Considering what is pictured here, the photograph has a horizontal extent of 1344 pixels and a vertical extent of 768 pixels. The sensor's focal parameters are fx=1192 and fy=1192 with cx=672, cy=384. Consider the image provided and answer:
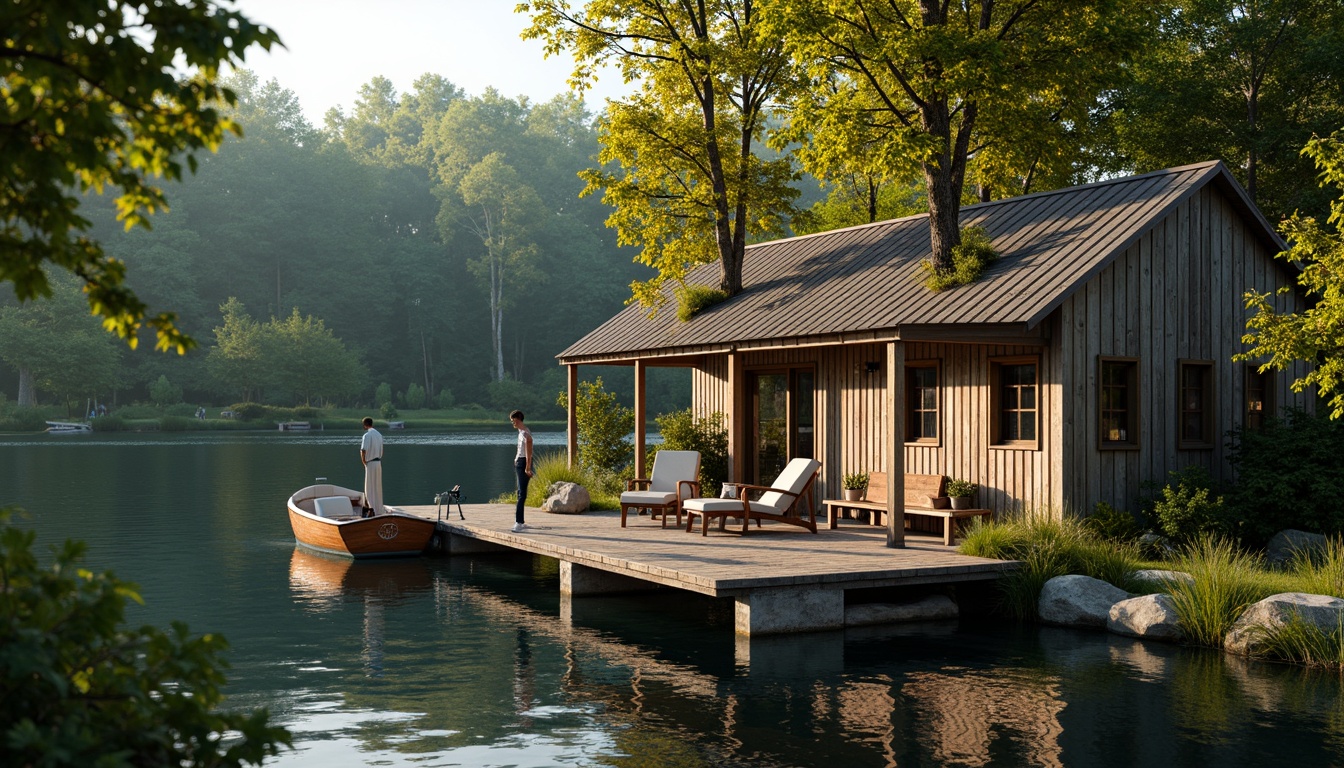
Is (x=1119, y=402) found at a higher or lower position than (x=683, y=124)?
lower

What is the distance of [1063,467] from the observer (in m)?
13.4

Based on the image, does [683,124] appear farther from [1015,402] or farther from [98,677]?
[98,677]

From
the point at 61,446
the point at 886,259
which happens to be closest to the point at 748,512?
the point at 886,259

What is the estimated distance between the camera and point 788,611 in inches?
447

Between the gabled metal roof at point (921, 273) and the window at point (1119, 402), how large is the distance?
144cm

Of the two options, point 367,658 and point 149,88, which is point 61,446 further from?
point 149,88

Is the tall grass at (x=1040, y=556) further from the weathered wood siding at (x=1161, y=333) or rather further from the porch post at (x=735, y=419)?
the porch post at (x=735, y=419)

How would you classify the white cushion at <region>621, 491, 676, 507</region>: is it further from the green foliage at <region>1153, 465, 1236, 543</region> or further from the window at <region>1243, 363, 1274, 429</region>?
the window at <region>1243, 363, 1274, 429</region>

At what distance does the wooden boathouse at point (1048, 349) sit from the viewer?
44.5 ft

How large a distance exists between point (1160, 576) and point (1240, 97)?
18.6 m

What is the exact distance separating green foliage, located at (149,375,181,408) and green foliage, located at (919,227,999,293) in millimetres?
58695

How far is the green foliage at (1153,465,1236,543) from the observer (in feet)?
43.7

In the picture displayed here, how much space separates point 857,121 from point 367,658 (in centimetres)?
955

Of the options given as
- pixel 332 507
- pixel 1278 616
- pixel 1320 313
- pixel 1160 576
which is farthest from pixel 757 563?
pixel 332 507
